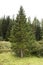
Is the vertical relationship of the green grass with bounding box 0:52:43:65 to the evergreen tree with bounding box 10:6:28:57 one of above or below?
below

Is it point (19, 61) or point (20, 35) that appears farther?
point (20, 35)

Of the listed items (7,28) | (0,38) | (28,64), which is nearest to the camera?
(28,64)

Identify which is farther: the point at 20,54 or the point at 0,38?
the point at 0,38

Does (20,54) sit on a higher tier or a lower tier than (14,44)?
lower

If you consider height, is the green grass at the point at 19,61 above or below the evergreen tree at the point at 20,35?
below

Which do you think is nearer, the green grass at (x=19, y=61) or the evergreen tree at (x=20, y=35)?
the green grass at (x=19, y=61)

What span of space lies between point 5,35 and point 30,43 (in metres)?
31.6

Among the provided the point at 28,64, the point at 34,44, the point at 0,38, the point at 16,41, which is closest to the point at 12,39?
the point at 16,41

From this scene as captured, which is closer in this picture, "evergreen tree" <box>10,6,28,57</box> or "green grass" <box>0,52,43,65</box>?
"green grass" <box>0,52,43,65</box>

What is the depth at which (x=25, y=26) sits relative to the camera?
3186 cm

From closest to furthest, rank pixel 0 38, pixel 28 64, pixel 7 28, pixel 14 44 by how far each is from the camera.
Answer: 1. pixel 28 64
2. pixel 14 44
3. pixel 0 38
4. pixel 7 28

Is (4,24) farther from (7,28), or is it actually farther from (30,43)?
(30,43)

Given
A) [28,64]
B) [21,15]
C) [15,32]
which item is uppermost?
[21,15]

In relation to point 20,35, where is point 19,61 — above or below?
below
